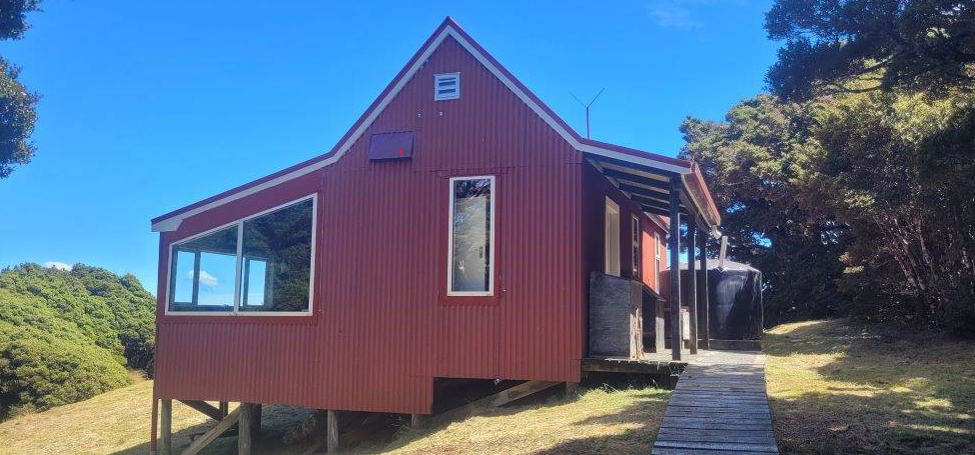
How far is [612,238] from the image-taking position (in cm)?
1293

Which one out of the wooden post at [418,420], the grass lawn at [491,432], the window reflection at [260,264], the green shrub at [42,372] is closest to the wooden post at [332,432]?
the grass lawn at [491,432]

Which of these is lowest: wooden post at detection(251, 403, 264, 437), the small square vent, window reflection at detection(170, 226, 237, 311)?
wooden post at detection(251, 403, 264, 437)

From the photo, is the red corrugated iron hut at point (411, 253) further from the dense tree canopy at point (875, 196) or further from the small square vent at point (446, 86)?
the dense tree canopy at point (875, 196)

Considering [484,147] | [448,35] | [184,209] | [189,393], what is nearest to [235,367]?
[189,393]

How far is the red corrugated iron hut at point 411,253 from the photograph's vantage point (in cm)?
1016

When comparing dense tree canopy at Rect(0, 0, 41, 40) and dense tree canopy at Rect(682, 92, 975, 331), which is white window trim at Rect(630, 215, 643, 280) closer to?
dense tree canopy at Rect(682, 92, 975, 331)

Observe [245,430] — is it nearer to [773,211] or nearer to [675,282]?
[675,282]

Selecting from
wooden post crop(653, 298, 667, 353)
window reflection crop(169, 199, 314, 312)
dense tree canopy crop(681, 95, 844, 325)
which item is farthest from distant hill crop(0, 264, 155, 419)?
dense tree canopy crop(681, 95, 844, 325)

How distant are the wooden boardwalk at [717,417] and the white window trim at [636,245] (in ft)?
17.2

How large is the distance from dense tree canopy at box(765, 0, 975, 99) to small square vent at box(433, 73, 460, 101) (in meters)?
4.75

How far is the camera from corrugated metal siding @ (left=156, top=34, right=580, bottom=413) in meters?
10.1

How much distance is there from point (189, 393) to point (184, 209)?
313 cm

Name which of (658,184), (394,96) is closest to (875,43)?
(658,184)

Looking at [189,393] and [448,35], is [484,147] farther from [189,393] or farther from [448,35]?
[189,393]
